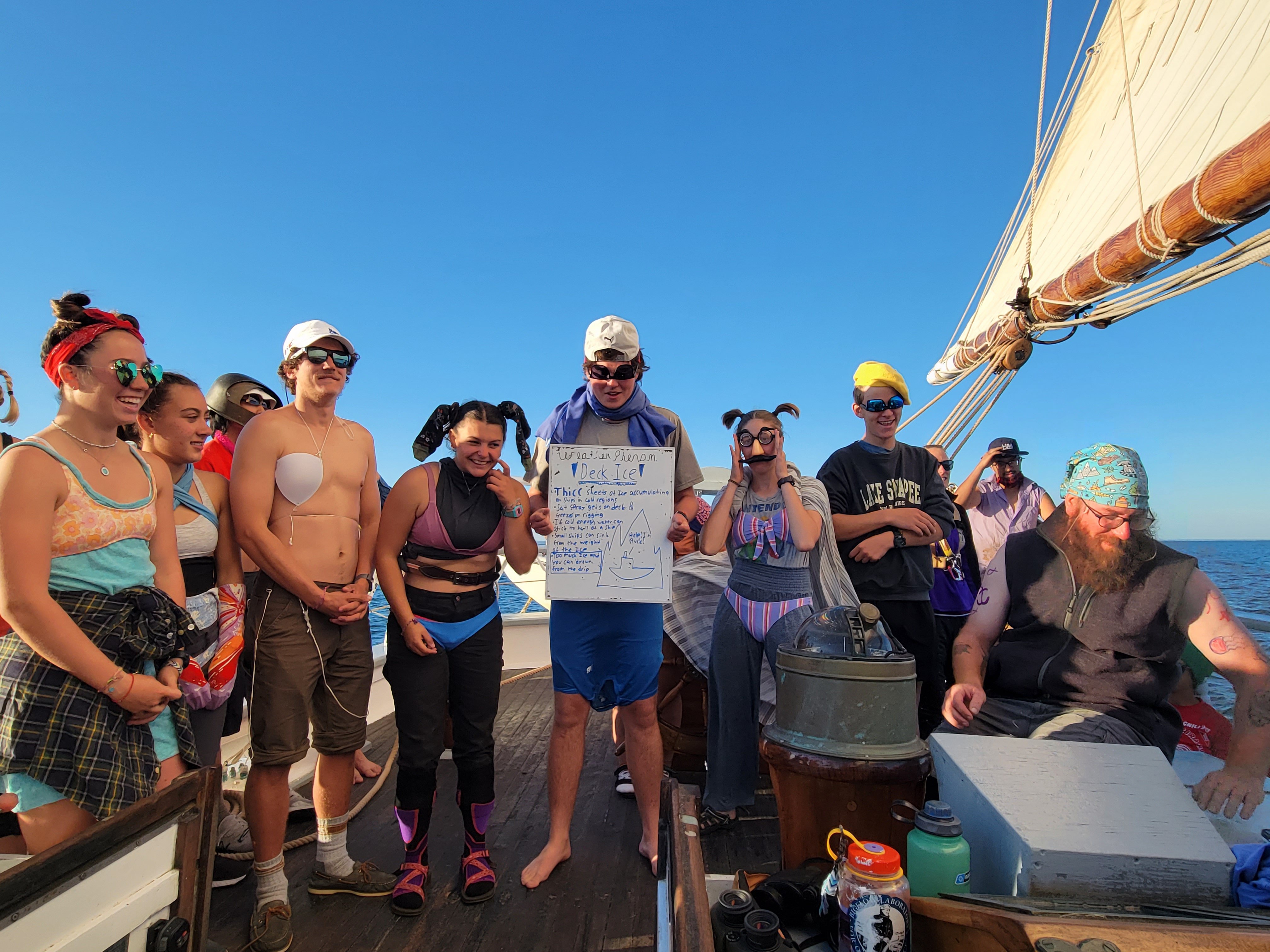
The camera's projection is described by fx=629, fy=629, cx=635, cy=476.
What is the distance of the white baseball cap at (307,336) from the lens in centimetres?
240

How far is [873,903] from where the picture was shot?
1181 mm

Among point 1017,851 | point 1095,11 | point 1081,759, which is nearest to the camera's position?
point 1017,851

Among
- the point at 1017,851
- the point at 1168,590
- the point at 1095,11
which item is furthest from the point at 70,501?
the point at 1095,11

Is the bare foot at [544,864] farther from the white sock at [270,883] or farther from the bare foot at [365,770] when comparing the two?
the bare foot at [365,770]

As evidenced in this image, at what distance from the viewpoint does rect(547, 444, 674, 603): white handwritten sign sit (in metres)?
2.66

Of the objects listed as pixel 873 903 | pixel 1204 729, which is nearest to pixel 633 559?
pixel 873 903

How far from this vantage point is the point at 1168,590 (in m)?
2.11

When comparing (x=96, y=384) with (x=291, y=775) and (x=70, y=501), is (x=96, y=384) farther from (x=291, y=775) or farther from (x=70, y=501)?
(x=291, y=775)

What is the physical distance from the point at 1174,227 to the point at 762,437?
91.8 inches

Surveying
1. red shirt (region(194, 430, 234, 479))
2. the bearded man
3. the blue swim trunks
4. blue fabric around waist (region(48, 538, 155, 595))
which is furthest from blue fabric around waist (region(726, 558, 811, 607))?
red shirt (region(194, 430, 234, 479))

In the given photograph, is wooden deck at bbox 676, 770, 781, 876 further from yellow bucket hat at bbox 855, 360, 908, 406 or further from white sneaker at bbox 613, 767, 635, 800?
yellow bucket hat at bbox 855, 360, 908, 406

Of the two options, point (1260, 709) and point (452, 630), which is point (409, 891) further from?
point (1260, 709)

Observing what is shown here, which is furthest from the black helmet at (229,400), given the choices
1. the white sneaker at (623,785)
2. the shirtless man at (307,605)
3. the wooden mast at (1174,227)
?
the wooden mast at (1174,227)

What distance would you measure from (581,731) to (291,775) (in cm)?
212
